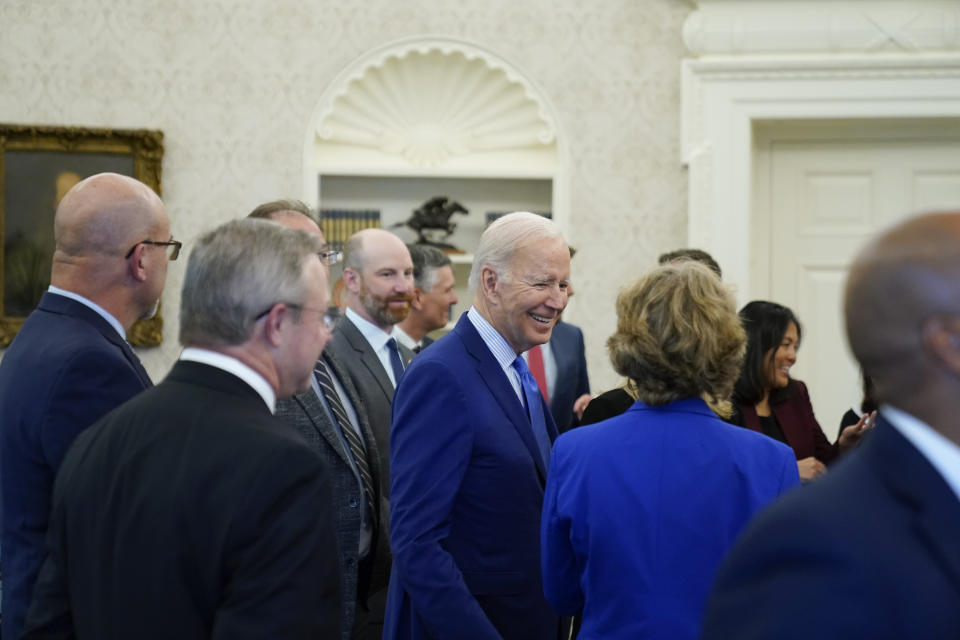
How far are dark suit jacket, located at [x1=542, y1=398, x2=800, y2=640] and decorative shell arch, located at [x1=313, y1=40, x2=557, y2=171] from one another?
390 cm

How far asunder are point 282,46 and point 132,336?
1705 millimetres

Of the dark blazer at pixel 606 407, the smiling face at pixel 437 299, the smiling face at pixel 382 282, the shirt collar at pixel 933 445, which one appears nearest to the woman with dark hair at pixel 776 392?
the dark blazer at pixel 606 407

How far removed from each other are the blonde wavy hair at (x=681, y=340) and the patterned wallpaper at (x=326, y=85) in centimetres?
350

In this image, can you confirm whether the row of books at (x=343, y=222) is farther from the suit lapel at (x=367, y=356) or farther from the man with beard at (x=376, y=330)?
the suit lapel at (x=367, y=356)

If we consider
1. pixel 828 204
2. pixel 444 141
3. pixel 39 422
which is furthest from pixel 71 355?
pixel 828 204

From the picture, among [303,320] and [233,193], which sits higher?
[233,193]

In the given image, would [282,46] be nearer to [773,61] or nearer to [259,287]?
[773,61]

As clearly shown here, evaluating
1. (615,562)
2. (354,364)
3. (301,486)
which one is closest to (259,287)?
(301,486)

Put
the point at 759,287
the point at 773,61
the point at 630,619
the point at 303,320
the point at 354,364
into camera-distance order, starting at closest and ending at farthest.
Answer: the point at 303,320 → the point at 630,619 → the point at 354,364 → the point at 773,61 → the point at 759,287

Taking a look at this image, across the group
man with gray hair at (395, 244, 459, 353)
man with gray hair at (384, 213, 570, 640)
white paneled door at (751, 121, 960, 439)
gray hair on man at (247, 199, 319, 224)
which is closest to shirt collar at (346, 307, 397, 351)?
gray hair on man at (247, 199, 319, 224)

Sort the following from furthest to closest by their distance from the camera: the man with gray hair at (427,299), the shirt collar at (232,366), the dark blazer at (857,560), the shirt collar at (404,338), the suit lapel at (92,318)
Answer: the man with gray hair at (427,299) → the shirt collar at (404,338) → the suit lapel at (92,318) → the shirt collar at (232,366) → the dark blazer at (857,560)

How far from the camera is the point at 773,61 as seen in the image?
517 cm

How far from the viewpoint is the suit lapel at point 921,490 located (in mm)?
891

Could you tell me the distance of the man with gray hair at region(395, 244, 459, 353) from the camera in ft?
14.5
